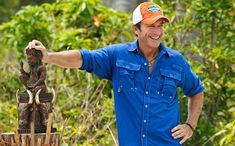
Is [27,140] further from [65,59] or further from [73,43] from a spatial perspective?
[73,43]

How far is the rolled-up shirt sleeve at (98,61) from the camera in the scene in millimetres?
5172

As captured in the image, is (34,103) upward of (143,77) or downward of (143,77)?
downward

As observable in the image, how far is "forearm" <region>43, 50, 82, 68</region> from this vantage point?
494cm

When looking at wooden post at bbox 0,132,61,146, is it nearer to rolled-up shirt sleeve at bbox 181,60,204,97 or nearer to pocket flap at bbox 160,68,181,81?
pocket flap at bbox 160,68,181,81

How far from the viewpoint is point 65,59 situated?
5.02 metres

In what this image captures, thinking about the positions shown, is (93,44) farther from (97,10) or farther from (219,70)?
(219,70)

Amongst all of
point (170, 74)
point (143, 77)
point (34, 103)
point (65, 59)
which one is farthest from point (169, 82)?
point (34, 103)

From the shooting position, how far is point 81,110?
25.6 feet

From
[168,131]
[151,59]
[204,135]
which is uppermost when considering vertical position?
[151,59]

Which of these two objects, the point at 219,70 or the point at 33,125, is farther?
the point at 219,70

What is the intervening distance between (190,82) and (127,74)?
593 mm

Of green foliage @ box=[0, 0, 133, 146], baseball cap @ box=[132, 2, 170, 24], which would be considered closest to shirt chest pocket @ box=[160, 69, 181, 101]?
baseball cap @ box=[132, 2, 170, 24]

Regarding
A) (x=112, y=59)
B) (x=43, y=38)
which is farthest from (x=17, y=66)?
(x=112, y=59)

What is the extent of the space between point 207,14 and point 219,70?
25.0 inches
